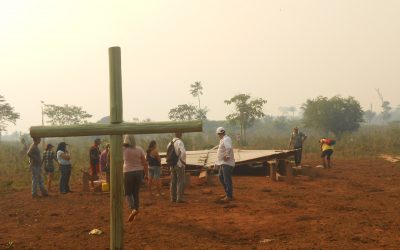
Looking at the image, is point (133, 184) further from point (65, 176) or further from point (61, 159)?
point (65, 176)

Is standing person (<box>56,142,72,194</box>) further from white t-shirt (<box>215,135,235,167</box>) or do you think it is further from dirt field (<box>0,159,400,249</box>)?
white t-shirt (<box>215,135,235,167</box>)

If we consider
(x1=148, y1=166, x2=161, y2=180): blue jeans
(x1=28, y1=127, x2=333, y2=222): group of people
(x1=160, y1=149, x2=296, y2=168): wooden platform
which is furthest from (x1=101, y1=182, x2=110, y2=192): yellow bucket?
(x1=160, y1=149, x2=296, y2=168): wooden platform

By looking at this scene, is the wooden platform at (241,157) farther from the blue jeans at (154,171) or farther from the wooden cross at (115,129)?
the wooden cross at (115,129)

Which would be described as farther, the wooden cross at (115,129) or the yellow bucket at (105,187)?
the yellow bucket at (105,187)

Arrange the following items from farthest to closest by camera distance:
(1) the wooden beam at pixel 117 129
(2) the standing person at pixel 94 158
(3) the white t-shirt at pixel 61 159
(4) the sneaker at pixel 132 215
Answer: (2) the standing person at pixel 94 158 → (3) the white t-shirt at pixel 61 159 → (4) the sneaker at pixel 132 215 → (1) the wooden beam at pixel 117 129

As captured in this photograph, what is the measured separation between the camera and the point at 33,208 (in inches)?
402

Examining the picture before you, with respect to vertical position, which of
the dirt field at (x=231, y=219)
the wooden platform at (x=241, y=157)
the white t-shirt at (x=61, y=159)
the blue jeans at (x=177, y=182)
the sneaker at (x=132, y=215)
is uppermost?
the white t-shirt at (x=61, y=159)

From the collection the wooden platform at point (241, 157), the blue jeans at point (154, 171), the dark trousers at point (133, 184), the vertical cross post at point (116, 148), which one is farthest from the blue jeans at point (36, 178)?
the vertical cross post at point (116, 148)

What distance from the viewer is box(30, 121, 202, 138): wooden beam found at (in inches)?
149

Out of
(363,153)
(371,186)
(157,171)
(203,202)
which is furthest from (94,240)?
(363,153)

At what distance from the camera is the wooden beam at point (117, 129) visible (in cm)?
379

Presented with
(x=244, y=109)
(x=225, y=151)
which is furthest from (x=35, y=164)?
(x=244, y=109)

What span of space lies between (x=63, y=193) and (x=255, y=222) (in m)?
6.60

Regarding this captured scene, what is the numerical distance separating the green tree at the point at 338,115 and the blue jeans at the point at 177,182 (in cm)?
3368
